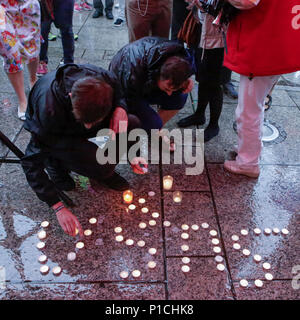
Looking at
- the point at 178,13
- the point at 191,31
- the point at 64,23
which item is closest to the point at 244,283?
the point at 191,31

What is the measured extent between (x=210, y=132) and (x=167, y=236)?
57.1 inches

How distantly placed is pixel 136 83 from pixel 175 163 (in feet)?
3.18

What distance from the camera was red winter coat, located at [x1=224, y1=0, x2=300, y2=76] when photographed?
6.19 feet

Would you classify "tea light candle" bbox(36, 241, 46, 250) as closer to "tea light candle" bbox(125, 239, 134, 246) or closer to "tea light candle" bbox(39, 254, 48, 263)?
"tea light candle" bbox(39, 254, 48, 263)

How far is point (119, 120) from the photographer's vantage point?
89.5 inches

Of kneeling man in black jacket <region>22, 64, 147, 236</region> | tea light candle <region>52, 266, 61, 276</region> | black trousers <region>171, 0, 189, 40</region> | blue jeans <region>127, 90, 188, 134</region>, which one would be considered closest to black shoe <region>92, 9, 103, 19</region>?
black trousers <region>171, 0, 189, 40</region>

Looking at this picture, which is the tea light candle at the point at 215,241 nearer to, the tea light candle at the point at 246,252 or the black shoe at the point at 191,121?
the tea light candle at the point at 246,252

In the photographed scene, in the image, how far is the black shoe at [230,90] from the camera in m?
3.99

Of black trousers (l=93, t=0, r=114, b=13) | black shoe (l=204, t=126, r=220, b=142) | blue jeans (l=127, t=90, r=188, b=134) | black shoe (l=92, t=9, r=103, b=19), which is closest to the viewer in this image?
blue jeans (l=127, t=90, r=188, b=134)

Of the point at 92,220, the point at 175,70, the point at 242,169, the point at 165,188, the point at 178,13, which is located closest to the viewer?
the point at 175,70

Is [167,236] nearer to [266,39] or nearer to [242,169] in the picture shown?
[242,169]

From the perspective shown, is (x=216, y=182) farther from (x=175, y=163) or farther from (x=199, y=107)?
(x=199, y=107)

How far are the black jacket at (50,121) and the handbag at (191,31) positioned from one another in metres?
0.95

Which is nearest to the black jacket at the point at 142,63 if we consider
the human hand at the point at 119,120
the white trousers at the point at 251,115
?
the human hand at the point at 119,120
